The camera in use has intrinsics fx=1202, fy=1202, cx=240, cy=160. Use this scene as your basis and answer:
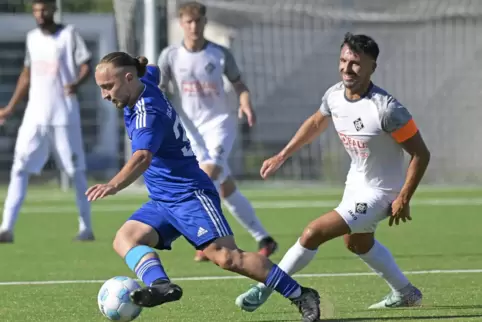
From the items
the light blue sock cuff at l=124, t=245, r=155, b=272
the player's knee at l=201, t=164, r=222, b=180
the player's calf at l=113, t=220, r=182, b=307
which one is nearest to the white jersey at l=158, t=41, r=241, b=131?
the player's knee at l=201, t=164, r=222, b=180

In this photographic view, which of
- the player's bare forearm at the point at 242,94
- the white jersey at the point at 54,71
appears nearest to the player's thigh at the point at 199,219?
Result: the player's bare forearm at the point at 242,94

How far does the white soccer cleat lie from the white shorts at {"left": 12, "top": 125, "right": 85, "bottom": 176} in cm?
518

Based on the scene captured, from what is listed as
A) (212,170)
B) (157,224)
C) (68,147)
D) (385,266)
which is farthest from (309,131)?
(68,147)

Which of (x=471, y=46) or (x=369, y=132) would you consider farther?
(x=471, y=46)

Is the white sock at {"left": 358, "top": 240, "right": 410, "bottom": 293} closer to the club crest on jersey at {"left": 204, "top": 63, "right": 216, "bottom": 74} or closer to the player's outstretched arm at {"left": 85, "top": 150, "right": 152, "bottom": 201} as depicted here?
the player's outstretched arm at {"left": 85, "top": 150, "right": 152, "bottom": 201}

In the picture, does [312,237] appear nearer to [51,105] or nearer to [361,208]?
[361,208]

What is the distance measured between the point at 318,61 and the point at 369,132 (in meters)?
14.3

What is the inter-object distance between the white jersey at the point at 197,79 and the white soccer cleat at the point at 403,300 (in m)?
3.68

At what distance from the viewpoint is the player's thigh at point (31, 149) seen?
37.4 ft

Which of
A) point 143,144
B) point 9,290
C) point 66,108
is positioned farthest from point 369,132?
point 66,108

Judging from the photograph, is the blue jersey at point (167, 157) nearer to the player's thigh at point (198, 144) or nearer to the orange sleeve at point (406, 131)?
the orange sleeve at point (406, 131)

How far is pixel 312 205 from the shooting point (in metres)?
16.4

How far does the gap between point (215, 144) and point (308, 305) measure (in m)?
4.12

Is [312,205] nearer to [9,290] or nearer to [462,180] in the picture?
[462,180]
